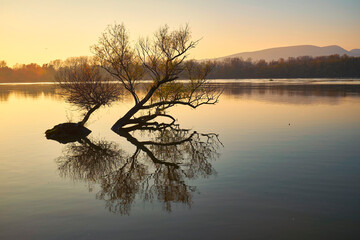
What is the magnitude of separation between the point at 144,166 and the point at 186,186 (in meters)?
4.49

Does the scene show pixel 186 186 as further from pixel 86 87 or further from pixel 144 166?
pixel 86 87

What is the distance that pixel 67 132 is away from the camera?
29.7 m

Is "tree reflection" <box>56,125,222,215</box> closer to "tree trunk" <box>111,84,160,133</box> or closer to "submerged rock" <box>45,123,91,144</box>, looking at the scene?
"submerged rock" <box>45,123,91,144</box>

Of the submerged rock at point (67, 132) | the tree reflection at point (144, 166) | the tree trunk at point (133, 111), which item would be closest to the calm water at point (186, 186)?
the tree reflection at point (144, 166)

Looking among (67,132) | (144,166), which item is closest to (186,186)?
(144,166)

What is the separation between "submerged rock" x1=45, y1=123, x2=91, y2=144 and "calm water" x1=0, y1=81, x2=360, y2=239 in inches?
37.4

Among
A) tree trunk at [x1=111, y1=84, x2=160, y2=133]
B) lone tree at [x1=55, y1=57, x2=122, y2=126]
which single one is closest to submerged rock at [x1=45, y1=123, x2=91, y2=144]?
lone tree at [x1=55, y1=57, x2=122, y2=126]

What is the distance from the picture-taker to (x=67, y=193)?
47.1 feet

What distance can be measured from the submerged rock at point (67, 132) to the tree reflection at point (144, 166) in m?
2.01

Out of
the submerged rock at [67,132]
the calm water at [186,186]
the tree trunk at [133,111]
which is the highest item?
the tree trunk at [133,111]

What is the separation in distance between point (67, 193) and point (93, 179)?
7.48 feet

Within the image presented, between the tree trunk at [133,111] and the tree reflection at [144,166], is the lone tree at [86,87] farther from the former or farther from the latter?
the tree reflection at [144,166]

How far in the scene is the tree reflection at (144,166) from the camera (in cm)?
1398

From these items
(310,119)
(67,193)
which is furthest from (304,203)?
(310,119)
